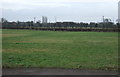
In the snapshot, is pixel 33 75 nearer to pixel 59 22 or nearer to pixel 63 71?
pixel 63 71

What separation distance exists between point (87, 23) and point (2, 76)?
106m

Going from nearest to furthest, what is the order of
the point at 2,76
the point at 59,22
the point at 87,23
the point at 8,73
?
the point at 2,76 → the point at 8,73 → the point at 87,23 → the point at 59,22

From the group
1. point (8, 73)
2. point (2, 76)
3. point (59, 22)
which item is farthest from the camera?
point (59, 22)

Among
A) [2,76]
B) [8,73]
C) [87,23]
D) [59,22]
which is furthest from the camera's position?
[59,22]

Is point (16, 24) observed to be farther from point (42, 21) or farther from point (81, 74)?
point (81, 74)

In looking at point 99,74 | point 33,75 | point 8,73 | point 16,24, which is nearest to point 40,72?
point 33,75

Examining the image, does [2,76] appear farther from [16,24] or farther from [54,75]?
[16,24]

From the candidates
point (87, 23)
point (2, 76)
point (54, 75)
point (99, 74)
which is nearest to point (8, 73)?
point (2, 76)

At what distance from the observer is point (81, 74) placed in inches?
287

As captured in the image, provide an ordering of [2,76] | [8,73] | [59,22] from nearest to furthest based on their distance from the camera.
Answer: [2,76] < [8,73] < [59,22]

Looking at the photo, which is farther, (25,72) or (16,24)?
(16,24)

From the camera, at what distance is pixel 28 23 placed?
123 meters

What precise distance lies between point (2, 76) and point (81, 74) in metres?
2.41

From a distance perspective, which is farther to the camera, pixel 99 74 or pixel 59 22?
pixel 59 22
